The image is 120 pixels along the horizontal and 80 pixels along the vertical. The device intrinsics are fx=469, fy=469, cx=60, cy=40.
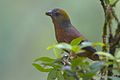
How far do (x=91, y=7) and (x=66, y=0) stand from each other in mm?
214

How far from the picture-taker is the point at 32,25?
3.14 meters

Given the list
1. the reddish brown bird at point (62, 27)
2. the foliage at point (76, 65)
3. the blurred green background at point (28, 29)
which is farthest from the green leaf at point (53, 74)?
the blurred green background at point (28, 29)

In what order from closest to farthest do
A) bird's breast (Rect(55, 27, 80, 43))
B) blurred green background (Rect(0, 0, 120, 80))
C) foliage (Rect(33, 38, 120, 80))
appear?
foliage (Rect(33, 38, 120, 80)) < bird's breast (Rect(55, 27, 80, 43)) < blurred green background (Rect(0, 0, 120, 80))

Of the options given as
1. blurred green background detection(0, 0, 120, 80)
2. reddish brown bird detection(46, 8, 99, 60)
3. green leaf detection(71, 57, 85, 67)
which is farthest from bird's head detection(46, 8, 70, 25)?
blurred green background detection(0, 0, 120, 80)

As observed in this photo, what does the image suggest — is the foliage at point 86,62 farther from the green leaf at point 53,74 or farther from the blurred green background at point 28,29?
the blurred green background at point 28,29

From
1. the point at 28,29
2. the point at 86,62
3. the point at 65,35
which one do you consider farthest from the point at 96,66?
the point at 28,29

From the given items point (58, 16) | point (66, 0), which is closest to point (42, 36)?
point (66, 0)

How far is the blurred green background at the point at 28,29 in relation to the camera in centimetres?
303

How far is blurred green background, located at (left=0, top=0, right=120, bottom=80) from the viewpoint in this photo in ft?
9.95

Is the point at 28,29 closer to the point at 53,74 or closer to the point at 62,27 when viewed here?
the point at 62,27

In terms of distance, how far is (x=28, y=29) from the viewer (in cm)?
316

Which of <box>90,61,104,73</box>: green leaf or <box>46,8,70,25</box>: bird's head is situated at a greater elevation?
<box>90,61,104,73</box>: green leaf

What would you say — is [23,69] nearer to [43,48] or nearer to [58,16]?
[43,48]

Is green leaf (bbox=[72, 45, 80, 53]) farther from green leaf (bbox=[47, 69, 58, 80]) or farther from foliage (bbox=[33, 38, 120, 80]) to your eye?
green leaf (bbox=[47, 69, 58, 80])
